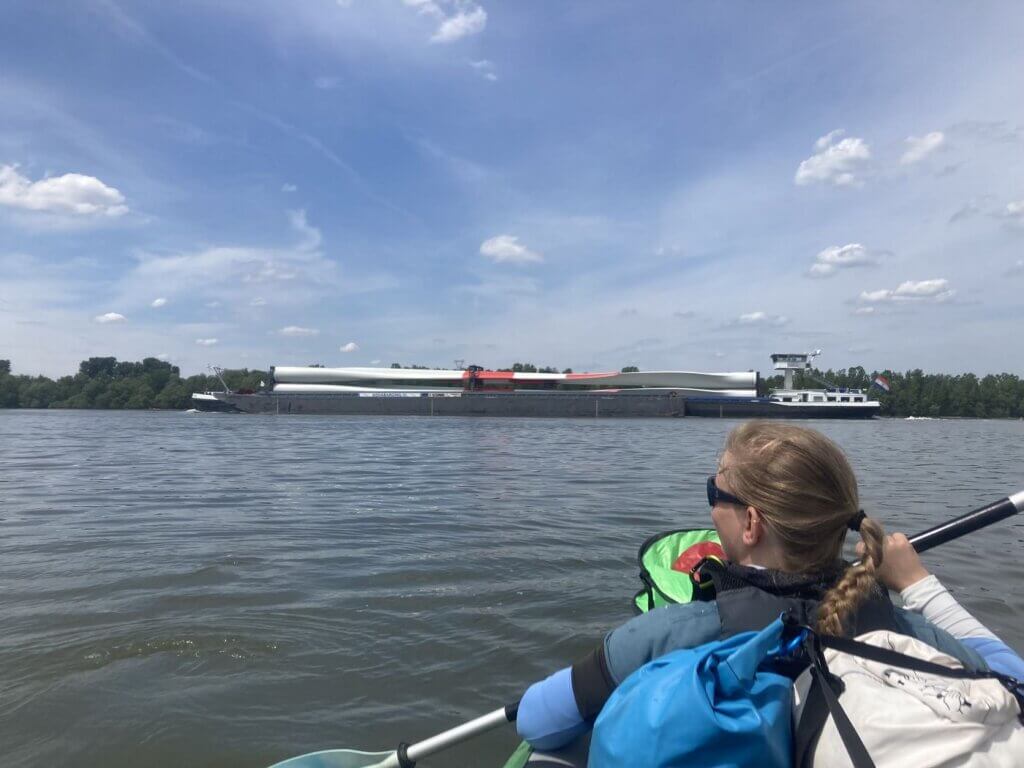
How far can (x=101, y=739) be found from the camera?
3500 mm

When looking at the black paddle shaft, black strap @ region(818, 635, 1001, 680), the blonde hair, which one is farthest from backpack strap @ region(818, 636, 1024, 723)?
the black paddle shaft

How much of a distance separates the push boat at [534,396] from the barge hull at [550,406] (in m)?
0.09

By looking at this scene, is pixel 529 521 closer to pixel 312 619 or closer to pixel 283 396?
pixel 312 619

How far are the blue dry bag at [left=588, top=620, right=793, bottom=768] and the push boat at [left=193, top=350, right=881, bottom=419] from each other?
59130 millimetres

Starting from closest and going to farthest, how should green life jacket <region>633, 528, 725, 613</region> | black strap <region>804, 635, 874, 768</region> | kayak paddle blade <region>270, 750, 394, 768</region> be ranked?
black strap <region>804, 635, 874, 768</region> → green life jacket <region>633, 528, 725, 613</region> → kayak paddle blade <region>270, 750, 394, 768</region>

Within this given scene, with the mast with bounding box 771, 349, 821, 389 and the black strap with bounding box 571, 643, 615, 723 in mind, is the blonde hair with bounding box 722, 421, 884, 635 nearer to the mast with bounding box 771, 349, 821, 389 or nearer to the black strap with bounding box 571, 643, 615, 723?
the black strap with bounding box 571, 643, 615, 723

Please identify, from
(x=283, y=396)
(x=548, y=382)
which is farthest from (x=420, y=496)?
(x=548, y=382)

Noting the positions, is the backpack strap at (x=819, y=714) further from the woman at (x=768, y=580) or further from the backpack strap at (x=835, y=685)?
the woman at (x=768, y=580)

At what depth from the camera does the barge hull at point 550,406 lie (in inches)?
2376

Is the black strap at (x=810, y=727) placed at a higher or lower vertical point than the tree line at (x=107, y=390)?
lower

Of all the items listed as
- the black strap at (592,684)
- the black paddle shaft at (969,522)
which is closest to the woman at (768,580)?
the black strap at (592,684)

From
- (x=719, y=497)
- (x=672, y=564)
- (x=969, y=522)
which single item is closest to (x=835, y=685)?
(x=719, y=497)

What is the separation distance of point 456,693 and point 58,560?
4.94m

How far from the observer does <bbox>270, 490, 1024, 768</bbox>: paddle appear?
2439mm
